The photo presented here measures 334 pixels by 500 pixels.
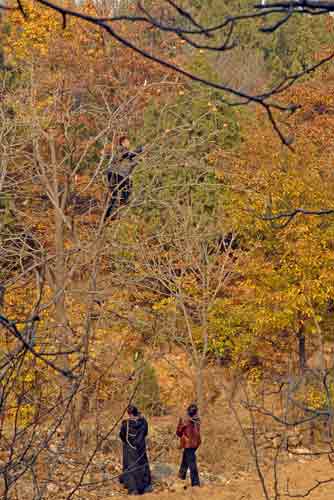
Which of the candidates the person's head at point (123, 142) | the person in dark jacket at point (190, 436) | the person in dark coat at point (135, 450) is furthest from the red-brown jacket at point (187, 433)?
the person's head at point (123, 142)

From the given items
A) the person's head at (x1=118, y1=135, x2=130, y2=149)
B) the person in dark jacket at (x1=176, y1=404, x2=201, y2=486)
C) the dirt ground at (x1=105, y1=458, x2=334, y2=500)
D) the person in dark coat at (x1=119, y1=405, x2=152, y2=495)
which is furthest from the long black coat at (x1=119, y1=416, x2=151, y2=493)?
the person's head at (x1=118, y1=135, x2=130, y2=149)

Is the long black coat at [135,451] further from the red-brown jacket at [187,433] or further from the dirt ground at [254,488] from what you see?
the red-brown jacket at [187,433]

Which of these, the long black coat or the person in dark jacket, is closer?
the long black coat

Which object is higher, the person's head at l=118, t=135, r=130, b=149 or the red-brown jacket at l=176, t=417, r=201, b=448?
the person's head at l=118, t=135, r=130, b=149

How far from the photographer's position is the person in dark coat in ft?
36.3

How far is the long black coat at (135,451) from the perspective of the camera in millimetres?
11078

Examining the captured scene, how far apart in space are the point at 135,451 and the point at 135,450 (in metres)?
0.28

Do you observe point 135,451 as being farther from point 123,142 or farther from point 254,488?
point 123,142

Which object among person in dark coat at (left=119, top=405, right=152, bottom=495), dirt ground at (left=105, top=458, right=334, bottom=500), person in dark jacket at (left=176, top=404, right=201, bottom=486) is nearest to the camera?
person in dark coat at (left=119, top=405, right=152, bottom=495)

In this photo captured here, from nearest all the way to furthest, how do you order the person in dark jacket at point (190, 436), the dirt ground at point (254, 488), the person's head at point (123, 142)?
the dirt ground at point (254, 488) → the person in dark jacket at point (190, 436) → the person's head at point (123, 142)

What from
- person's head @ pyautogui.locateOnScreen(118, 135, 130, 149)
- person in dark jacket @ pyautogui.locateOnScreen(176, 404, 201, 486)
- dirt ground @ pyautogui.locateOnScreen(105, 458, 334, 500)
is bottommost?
dirt ground @ pyautogui.locateOnScreen(105, 458, 334, 500)

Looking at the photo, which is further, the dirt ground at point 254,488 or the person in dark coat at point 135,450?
the dirt ground at point 254,488

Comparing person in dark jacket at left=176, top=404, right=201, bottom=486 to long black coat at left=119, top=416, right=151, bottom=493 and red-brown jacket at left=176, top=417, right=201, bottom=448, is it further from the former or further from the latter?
long black coat at left=119, top=416, right=151, bottom=493

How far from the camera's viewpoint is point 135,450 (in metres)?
11.1
